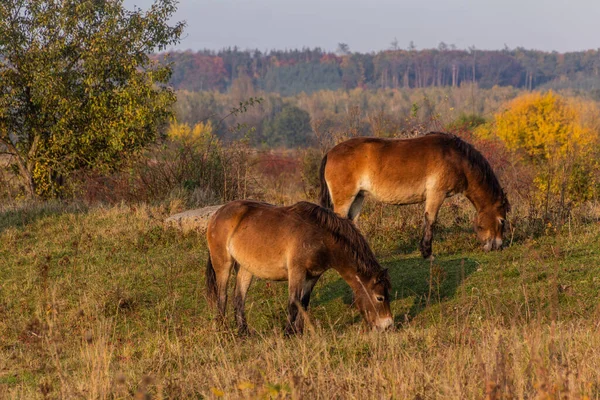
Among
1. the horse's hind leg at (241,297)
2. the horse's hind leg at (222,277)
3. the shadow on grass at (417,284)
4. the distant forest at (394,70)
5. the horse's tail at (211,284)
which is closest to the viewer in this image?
the horse's hind leg at (241,297)

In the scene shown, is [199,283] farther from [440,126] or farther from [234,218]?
[440,126]

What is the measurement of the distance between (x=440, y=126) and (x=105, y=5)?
8379 mm

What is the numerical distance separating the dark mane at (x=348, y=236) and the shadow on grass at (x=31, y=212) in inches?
321

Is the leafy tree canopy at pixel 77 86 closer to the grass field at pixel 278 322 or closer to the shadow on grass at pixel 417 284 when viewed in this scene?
the grass field at pixel 278 322

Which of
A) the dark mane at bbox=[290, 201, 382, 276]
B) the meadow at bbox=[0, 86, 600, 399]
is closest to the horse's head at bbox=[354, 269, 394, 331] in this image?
the dark mane at bbox=[290, 201, 382, 276]

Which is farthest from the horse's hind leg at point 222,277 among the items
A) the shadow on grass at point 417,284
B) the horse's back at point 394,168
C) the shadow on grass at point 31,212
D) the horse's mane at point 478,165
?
the shadow on grass at point 31,212

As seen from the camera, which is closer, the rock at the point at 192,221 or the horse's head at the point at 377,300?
the horse's head at the point at 377,300

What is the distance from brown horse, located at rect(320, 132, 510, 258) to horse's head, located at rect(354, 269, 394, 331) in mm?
3478

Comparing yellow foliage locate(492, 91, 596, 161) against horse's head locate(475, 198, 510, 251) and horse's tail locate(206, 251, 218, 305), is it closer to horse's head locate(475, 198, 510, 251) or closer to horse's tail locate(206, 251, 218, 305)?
horse's head locate(475, 198, 510, 251)

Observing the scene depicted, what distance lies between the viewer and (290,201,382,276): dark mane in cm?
792

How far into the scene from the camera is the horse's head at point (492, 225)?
1130 centimetres

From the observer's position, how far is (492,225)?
11.3 m

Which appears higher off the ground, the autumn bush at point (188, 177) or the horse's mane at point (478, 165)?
the horse's mane at point (478, 165)

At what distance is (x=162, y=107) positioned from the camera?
17797 millimetres
